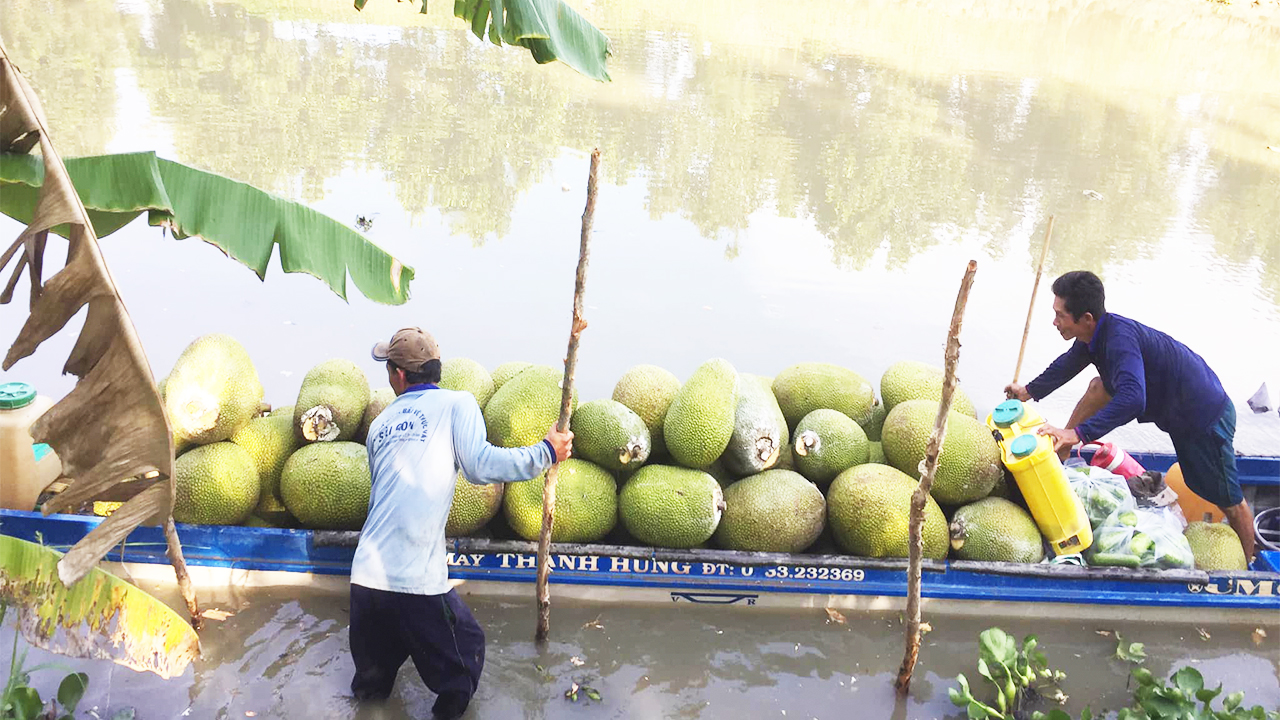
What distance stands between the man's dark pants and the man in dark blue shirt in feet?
8.23

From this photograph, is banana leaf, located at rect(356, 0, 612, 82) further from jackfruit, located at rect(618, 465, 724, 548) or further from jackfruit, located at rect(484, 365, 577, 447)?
jackfruit, located at rect(618, 465, 724, 548)

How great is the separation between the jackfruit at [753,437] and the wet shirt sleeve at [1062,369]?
1.39 metres

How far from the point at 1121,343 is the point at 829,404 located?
126 centimetres

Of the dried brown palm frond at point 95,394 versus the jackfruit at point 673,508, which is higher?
the dried brown palm frond at point 95,394

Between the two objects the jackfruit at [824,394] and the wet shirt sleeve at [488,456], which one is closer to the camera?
the wet shirt sleeve at [488,456]

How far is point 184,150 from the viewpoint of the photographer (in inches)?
343

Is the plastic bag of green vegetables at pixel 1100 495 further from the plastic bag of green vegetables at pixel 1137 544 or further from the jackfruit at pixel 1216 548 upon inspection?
the jackfruit at pixel 1216 548

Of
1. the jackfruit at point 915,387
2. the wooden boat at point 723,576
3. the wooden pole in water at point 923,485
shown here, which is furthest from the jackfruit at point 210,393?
the jackfruit at point 915,387

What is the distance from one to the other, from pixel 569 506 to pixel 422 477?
890mm

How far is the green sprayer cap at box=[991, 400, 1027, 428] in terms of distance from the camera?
Result: 3842 millimetres

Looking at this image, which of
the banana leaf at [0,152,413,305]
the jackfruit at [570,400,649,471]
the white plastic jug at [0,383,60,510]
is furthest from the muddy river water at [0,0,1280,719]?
the banana leaf at [0,152,413,305]

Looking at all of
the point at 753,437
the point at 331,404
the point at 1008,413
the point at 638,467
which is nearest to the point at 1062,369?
the point at 1008,413

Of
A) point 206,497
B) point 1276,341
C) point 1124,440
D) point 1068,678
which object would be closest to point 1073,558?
point 1068,678

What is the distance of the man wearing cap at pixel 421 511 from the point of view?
9.17 ft
